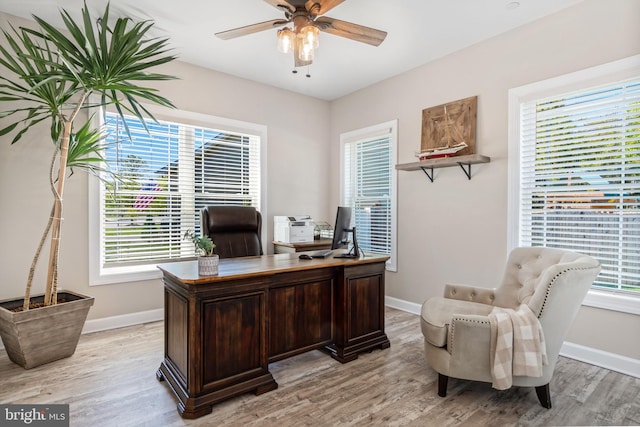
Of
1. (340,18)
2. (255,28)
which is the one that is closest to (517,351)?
(255,28)

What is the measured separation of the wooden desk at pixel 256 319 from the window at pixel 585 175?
1448 mm

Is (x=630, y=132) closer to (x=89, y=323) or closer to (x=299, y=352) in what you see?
(x=299, y=352)

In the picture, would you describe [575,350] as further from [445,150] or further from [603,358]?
[445,150]

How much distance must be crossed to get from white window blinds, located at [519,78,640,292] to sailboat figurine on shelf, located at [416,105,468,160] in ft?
1.82

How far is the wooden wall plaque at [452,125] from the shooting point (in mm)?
3270

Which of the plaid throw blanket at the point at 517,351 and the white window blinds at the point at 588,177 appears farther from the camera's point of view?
the white window blinds at the point at 588,177

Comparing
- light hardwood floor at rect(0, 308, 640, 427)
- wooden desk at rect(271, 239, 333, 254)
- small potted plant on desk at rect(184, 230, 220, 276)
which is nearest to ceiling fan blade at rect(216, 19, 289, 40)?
small potted plant on desk at rect(184, 230, 220, 276)

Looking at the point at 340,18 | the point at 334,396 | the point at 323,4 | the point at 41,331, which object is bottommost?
the point at 334,396

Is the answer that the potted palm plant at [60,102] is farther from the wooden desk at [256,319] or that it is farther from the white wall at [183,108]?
the wooden desk at [256,319]

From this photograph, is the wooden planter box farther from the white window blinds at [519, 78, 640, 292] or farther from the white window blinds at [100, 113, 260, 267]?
the white window blinds at [519, 78, 640, 292]

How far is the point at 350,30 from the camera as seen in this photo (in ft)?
7.55

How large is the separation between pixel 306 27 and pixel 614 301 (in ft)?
9.73

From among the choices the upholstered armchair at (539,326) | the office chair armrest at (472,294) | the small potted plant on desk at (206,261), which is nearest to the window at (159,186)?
the small potted plant on desk at (206,261)

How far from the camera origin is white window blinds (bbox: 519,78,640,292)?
2.42 meters
